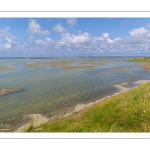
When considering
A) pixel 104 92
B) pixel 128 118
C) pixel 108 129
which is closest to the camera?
pixel 108 129

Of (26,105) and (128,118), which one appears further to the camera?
(26,105)

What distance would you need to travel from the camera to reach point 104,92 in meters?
12.2

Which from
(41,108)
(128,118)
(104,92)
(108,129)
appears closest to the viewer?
(108,129)
